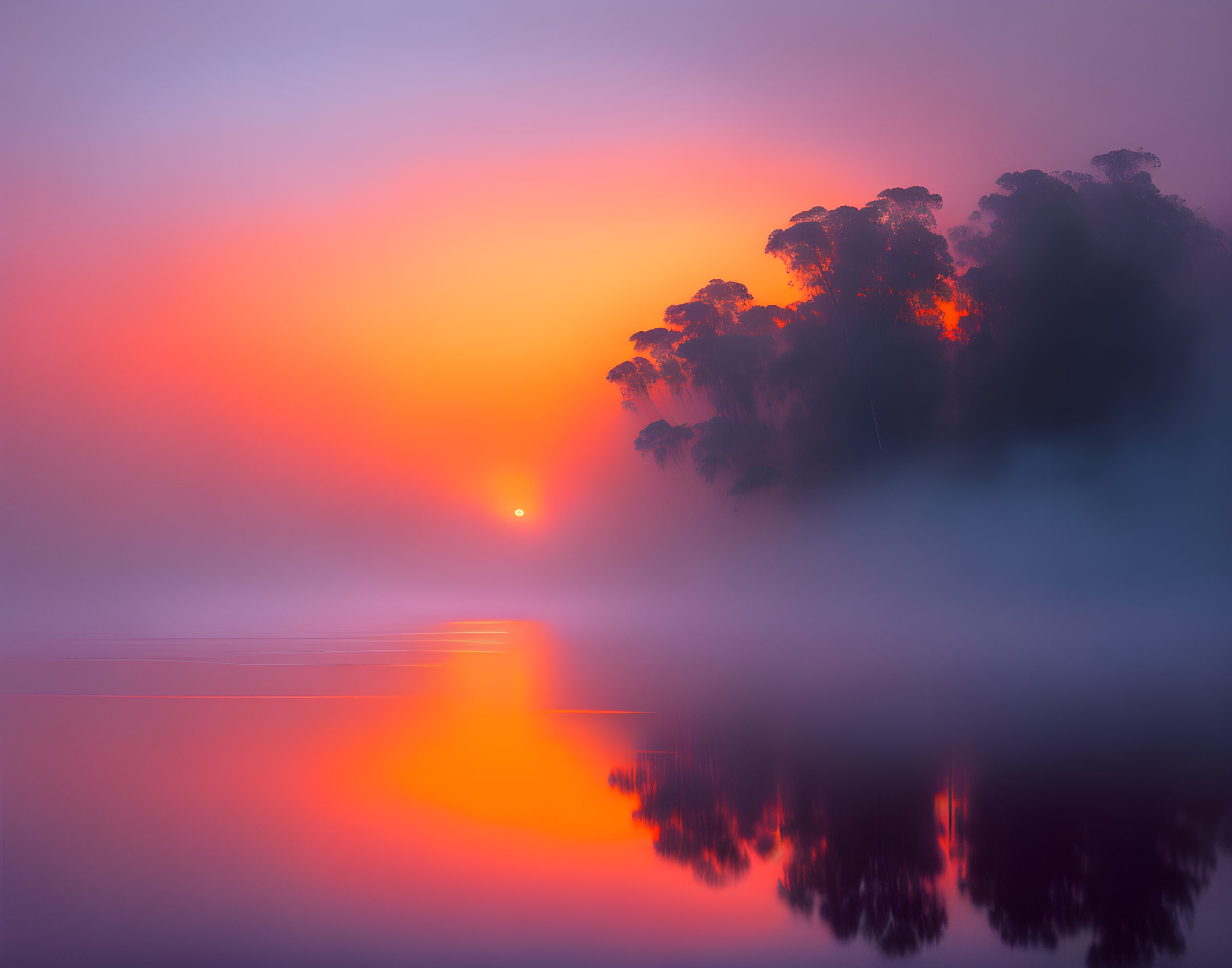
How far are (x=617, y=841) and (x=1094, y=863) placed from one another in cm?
181

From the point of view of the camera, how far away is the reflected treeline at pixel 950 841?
2.61m

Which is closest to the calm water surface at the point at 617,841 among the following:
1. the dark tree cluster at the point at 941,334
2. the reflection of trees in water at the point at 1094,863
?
the reflection of trees in water at the point at 1094,863

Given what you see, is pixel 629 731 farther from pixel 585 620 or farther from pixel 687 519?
pixel 585 620

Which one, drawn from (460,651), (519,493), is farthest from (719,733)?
(519,493)

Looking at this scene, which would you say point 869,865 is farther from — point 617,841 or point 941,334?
point 941,334

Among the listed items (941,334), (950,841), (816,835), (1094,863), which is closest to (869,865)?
(816,835)

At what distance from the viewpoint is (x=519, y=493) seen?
59.3ft

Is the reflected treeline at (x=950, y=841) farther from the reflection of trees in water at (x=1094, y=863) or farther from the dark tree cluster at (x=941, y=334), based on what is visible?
the dark tree cluster at (x=941, y=334)

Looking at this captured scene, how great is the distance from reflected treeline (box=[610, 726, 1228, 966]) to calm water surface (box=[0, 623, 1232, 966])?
0.5 inches

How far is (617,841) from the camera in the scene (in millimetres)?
3449

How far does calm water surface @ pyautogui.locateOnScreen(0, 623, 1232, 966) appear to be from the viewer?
8.50ft

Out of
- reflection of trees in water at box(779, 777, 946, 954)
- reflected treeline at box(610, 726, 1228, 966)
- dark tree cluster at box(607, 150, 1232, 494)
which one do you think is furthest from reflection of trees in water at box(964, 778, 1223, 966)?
dark tree cluster at box(607, 150, 1232, 494)

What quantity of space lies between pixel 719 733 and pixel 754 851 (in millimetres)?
2165

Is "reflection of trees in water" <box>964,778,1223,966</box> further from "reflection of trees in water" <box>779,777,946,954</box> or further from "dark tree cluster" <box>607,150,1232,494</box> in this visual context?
"dark tree cluster" <box>607,150,1232,494</box>
